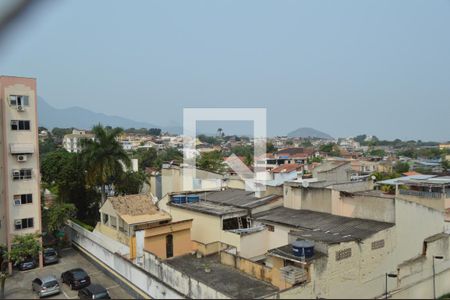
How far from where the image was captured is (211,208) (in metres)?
18.8

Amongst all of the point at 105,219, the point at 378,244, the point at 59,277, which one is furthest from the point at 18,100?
the point at 378,244

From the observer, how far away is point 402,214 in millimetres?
14531

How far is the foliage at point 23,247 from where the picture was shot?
17.2 metres

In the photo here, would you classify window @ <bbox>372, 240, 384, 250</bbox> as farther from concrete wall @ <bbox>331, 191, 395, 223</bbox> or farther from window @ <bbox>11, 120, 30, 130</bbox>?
window @ <bbox>11, 120, 30, 130</bbox>

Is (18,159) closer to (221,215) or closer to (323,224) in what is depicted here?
(221,215)

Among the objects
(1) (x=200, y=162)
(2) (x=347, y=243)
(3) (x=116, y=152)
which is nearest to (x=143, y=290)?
(2) (x=347, y=243)

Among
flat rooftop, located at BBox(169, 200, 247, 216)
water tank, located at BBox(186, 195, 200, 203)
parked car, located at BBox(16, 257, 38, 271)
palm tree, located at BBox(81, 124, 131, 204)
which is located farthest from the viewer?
palm tree, located at BBox(81, 124, 131, 204)

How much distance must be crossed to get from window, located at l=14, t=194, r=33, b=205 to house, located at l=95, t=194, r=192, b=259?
12.5 feet

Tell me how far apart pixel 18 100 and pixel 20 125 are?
4.09 ft

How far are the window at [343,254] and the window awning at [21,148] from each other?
51.1 feet

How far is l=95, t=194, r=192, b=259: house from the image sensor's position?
15852 millimetres

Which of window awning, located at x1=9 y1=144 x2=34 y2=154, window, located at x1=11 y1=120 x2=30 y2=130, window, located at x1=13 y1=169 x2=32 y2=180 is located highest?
window, located at x1=11 y1=120 x2=30 y2=130

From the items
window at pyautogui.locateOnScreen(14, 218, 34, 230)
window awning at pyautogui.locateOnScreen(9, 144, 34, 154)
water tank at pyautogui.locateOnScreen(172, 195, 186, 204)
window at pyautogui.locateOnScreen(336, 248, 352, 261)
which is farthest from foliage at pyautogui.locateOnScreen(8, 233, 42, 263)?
window at pyautogui.locateOnScreen(336, 248, 352, 261)

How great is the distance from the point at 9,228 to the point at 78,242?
11.5 feet
